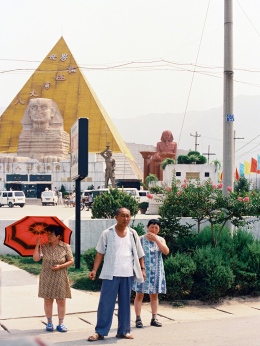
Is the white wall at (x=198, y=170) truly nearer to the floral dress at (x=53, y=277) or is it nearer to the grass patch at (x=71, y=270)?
the grass patch at (x=71, y=270)

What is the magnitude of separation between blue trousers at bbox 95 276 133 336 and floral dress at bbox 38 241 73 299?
62 centimetres

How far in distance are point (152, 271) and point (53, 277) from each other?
1214mm

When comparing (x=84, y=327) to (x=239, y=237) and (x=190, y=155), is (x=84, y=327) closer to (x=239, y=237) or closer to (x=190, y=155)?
(x=239, y=237)

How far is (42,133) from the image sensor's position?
63500mm

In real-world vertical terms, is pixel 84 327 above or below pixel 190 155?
below

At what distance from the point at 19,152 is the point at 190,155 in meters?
23.8

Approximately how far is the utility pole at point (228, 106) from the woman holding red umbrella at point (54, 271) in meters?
4.61

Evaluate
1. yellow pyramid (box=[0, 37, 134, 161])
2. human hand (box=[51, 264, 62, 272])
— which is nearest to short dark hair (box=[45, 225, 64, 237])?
human hand (box=[51, 264, 62, 272])

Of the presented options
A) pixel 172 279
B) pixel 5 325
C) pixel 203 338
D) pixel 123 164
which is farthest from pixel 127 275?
pixel 123 164

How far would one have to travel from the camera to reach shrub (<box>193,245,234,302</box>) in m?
8.42

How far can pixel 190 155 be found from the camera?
4716cm

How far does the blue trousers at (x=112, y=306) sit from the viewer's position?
6191mm

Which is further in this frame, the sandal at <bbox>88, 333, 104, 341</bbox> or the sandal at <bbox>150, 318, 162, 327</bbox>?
the sandal at <bbox>150, 318, 162, 327</bbox>

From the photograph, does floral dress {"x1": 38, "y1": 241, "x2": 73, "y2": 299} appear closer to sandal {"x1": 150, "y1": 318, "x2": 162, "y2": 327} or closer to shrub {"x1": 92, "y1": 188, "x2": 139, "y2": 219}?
sandal {"x1": 150, "y1": 318, "x2": 162, "y2": 327}
